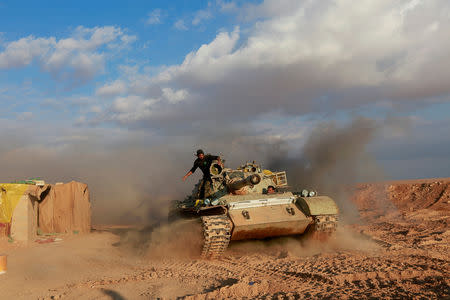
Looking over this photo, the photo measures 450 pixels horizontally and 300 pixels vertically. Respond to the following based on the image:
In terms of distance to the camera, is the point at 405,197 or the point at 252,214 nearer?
the point at 252,214

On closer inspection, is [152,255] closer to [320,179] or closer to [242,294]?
[242,294]

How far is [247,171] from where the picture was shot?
12.1 metres

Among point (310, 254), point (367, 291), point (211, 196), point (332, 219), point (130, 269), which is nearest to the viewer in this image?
point (367, 291)

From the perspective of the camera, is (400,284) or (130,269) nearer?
(400,284)

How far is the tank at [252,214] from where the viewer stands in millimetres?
9258

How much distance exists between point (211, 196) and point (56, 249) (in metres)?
5.09

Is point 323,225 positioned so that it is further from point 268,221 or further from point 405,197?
point 405,197

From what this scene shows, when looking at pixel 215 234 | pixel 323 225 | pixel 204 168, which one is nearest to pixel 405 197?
pixel 323 225

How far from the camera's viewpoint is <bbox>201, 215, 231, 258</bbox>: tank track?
8953mm

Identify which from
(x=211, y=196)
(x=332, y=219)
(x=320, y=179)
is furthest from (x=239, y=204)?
(x=320, y=179)

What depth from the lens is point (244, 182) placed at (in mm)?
10492

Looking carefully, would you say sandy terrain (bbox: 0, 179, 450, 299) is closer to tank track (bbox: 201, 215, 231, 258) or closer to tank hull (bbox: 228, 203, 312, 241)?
tank track (bbox: 201, 215, 231, 258)

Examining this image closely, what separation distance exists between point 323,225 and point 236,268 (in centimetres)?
315

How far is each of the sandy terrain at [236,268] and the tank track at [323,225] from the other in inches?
13.5
